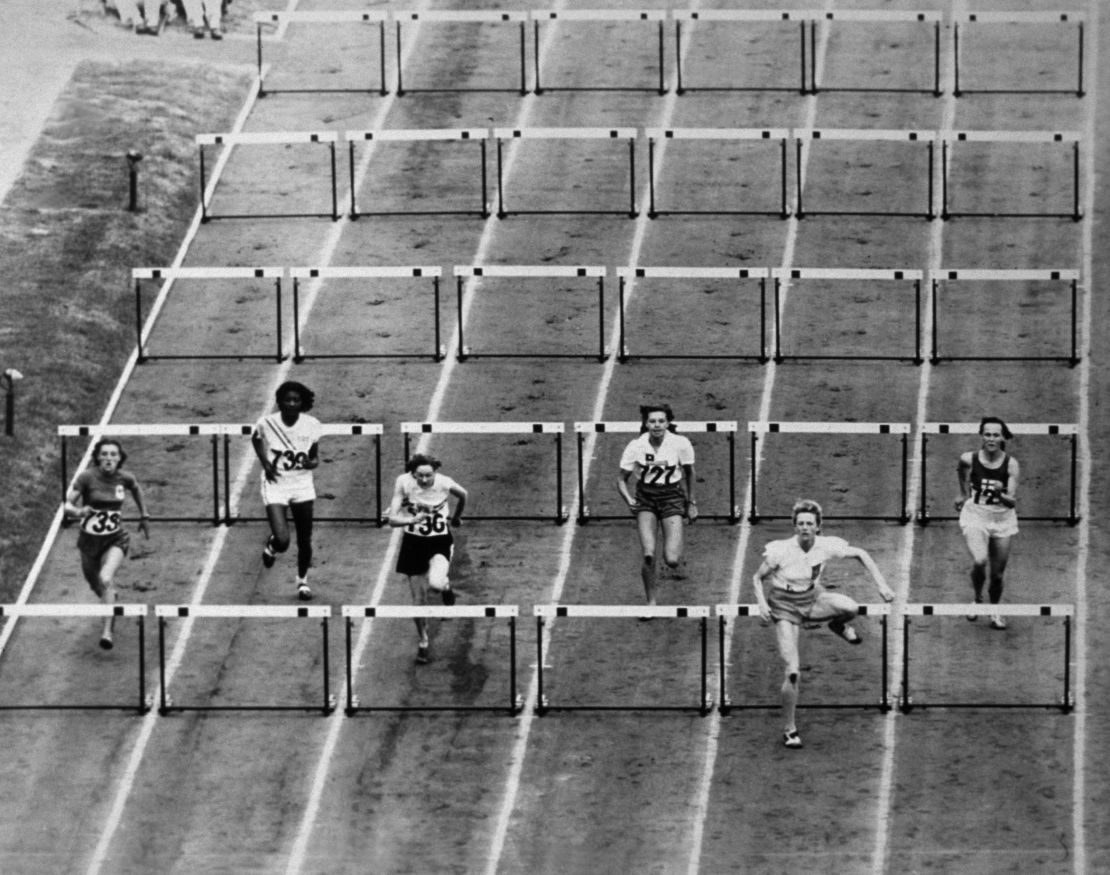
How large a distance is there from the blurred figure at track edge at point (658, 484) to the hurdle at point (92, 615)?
3.64 meters

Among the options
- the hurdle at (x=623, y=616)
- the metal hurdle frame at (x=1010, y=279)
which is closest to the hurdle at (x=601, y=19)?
the metal hurdle frame at (x=1010, y=279)

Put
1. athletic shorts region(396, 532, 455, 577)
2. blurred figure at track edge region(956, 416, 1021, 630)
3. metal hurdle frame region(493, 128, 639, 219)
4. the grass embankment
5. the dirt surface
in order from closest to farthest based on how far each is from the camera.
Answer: the dirt surface, athletic shorts region(396, 532, 455, 577), blurred figure at track edge region(956, 416, 1021, 630), the grass embankment, metal hurdle frame region(493, 128, 639, 219)

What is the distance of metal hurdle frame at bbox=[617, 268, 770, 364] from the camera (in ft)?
112

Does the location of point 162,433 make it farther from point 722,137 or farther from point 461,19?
point 461,19

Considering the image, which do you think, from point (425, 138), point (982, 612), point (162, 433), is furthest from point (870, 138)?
point (982, 612)

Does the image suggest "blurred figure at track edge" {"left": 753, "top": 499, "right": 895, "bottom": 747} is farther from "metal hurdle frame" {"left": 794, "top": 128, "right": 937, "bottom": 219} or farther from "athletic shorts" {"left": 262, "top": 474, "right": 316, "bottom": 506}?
"metal hurdle frame" {"left": 794, "top": 128, "right": 937, "bottom": 219}

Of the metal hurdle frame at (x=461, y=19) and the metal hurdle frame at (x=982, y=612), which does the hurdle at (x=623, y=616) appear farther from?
the metal hurdle frame at (x=461, y=19)

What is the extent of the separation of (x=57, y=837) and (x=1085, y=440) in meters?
10.00

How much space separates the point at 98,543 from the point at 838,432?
6.23m

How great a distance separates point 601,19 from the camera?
41969mm

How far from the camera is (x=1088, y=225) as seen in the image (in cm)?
3769

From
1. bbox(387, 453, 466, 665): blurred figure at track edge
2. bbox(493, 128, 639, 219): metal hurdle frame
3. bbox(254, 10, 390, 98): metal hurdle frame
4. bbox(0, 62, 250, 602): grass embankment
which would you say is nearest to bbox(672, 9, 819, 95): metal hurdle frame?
bbox(493, 128, 639, 219): metal hurdle frame

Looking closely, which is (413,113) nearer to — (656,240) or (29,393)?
(656,240)

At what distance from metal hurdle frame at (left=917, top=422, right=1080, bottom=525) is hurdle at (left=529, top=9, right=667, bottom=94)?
853 cm
